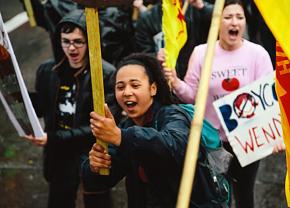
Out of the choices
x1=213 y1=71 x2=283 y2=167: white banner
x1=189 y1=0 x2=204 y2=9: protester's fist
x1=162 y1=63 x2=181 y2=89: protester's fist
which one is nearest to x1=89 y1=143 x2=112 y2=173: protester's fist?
x1=162 y1=63 x2=181 y2=89: protester's fist

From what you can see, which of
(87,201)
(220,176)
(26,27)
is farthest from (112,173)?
(26,27)

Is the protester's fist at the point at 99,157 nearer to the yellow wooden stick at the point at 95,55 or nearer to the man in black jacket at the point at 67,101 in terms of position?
the yellow wooden stick at the point at 95,55

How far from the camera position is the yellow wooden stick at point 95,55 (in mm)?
2443

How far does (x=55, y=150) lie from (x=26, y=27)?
16.4ft

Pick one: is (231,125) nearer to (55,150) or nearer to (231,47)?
(231,47)

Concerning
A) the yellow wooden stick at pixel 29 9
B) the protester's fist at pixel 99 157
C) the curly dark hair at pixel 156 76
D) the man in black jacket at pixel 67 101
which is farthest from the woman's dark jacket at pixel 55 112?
the yellow wooden stick at pixel 29 9

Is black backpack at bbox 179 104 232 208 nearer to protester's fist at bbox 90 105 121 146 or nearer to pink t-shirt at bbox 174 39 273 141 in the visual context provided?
protester's fist at bbox 90 105 121 146

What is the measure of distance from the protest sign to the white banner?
1204mm

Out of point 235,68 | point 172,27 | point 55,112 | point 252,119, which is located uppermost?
point 172,27

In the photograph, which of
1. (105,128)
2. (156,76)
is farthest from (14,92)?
(105,128)

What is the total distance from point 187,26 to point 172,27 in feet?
2.80

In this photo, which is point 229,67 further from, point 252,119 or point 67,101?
point 67,101

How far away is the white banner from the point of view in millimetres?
4117

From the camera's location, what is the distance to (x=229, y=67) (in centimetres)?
416
